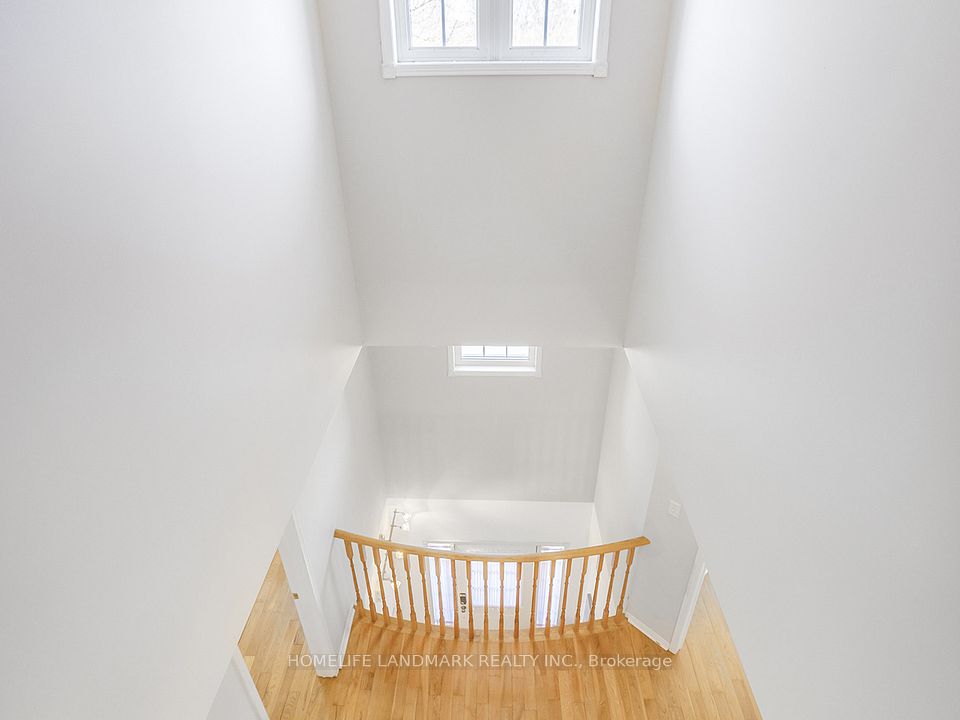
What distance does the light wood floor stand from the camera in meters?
3.97

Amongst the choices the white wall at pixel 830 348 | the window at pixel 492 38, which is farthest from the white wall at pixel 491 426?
the white wall at pixel 830 348

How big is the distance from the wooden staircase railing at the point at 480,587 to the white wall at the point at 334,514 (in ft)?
0.60

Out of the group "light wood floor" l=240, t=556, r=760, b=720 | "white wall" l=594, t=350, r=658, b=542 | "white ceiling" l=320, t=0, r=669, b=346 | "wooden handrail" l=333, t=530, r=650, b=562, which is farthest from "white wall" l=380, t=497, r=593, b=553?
"white ceiling" l=320, t=0, r=669, b=346

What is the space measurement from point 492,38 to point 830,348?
2702 mm

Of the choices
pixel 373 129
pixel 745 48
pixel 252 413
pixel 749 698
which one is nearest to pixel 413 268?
pixel 373 129

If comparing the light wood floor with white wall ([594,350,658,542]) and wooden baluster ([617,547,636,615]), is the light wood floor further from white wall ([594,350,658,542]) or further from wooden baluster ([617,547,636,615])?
white wall ([594,350,658,542])

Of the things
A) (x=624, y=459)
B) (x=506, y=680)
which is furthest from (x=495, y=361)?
(x=506, y=680)

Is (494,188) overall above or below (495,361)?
above

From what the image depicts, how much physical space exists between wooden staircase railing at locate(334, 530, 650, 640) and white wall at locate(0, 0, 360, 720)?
194 centimetres

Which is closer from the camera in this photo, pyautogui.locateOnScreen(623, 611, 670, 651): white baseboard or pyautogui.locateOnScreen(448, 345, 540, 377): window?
pyautogui.locateOnScreen(623, 611, 670, 651): white baseboard

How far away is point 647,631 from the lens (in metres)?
4.54

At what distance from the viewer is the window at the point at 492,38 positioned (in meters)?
3.36

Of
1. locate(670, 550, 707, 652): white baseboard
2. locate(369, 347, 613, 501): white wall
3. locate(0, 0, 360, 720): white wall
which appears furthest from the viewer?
locate(369, 347, 613, 501): white wall

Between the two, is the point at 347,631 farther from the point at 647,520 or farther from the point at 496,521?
the point at 496,521
